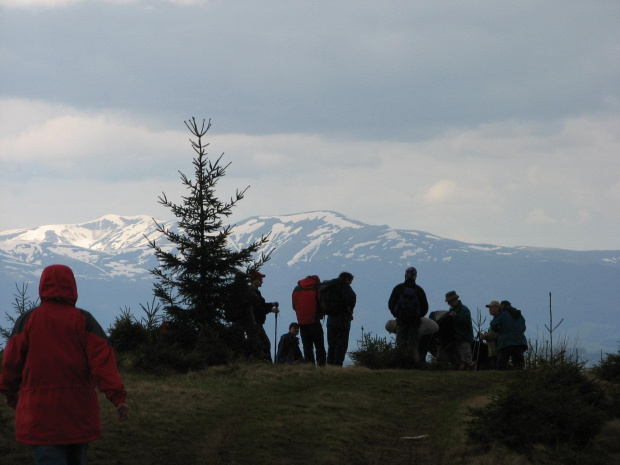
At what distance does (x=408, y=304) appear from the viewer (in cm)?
1844

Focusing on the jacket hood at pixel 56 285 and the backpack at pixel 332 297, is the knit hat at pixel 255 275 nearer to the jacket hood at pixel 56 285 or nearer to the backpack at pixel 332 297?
the backpack at pixel 332 297

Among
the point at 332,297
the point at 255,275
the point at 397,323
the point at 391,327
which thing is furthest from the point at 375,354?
the point at 255,275

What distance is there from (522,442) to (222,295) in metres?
9.61

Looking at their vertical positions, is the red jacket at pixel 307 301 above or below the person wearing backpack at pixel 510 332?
above

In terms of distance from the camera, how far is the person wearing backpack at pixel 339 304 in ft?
60.5

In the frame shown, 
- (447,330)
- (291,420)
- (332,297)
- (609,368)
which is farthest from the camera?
(447,330)

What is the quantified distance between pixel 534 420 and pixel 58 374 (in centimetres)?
581

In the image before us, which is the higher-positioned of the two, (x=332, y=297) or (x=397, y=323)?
(x=332, y=297)

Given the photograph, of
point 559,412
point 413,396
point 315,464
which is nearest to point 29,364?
point 315,464

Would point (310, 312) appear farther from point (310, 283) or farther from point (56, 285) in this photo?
point (56, 285)

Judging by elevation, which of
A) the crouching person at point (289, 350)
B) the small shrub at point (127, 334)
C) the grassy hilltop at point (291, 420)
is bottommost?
the grassy hilltop at point (291, 420)

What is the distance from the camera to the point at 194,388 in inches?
562

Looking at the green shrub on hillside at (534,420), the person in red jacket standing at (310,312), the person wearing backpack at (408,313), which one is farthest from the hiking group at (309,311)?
the green shrub on hillside at (534,420)

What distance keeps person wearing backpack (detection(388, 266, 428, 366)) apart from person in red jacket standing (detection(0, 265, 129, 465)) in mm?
11344
